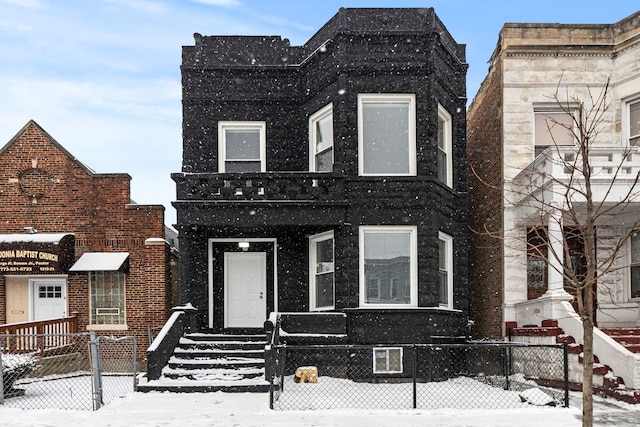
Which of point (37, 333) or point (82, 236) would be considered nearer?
point (37, 333)

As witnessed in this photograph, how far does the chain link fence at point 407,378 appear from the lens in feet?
36.6

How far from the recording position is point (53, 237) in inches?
666

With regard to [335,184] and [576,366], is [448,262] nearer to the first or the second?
[335,184]

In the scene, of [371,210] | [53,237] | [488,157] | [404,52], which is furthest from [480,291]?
[53,237]

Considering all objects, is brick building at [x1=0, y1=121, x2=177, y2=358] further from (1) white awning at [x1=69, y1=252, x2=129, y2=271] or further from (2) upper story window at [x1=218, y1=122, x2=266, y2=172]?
(2) upper story window at [x1=218, y1=122, x2=266, y2=172]

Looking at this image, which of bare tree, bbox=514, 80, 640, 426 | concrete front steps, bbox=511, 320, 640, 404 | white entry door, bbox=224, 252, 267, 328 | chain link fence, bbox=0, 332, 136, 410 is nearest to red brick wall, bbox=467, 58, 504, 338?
bare tree, bbox=514, 80, 640, 426

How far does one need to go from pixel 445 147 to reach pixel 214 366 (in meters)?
8.18

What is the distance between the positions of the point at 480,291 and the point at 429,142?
5.56m

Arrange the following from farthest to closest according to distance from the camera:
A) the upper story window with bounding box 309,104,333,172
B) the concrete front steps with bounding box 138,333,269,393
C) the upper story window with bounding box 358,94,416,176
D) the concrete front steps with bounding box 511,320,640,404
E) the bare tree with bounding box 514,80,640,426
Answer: the upper story window with bounding box 309,104,333,172, the upper story window with bounding box 358,94,416,176, the concrete front steps with bounding box 138,333,269,393, the concrete front steps with bounding box 511,320,640,404, the bare tree with bounding box 514,80,640,426

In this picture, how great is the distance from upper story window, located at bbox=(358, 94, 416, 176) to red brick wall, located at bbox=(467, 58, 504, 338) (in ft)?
7.06

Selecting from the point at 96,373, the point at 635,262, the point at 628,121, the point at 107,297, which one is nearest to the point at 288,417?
the point at 96,373

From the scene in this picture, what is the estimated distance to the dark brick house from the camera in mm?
14719

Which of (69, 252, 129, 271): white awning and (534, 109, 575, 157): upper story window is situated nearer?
(534, 109, 575, 157): upper story window

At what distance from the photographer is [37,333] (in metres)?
16.0
